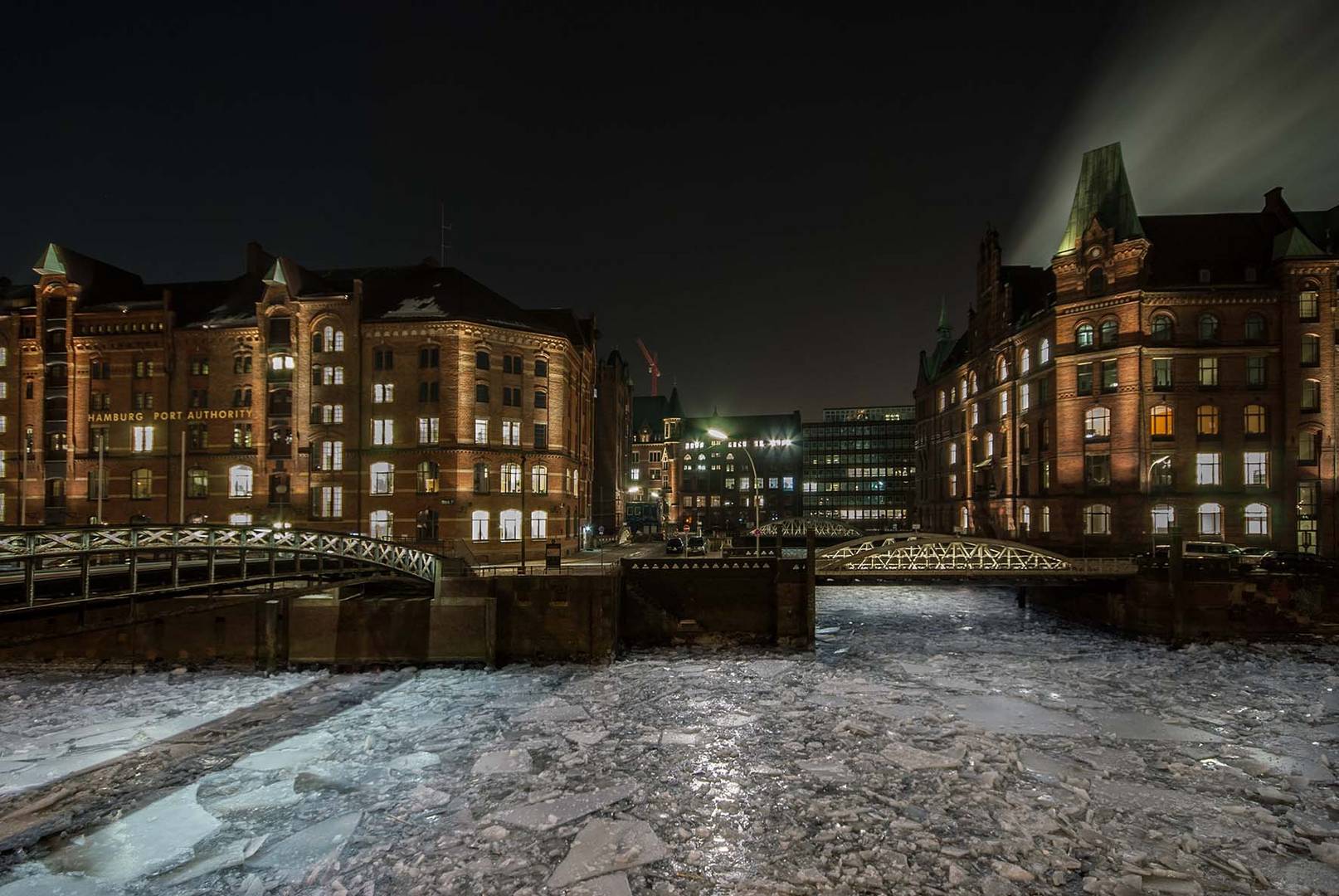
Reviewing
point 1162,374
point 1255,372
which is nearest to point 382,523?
point 1162,374

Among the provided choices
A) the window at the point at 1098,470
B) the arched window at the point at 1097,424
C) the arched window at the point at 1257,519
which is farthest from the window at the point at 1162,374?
the arched window at the point at 1257,519

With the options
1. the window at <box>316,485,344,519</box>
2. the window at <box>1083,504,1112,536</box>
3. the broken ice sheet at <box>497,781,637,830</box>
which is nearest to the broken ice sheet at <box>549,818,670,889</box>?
the broken ice sheet at <box>497,781,637,830</box>

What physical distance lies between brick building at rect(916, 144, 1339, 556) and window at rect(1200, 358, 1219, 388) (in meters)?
0.07

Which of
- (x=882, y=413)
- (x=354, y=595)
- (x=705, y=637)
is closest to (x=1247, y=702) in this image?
(x=705, y=637)

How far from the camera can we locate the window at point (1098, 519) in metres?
44.2

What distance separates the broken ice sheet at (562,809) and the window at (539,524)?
118 feet

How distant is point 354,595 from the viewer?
2967 cm

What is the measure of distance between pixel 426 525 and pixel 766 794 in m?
38.3

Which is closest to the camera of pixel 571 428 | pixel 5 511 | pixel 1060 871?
pixel 1060 871

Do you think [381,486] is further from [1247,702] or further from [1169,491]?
[1169,491]

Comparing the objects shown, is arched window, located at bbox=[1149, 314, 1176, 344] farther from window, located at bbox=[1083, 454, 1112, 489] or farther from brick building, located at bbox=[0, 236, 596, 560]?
brick building, located at bbox=[0, 236, 596, 560]

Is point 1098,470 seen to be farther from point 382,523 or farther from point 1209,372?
point 382,523

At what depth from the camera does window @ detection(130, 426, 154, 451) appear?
51312 millimetres

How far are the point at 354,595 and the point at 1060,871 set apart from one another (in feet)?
92.0
